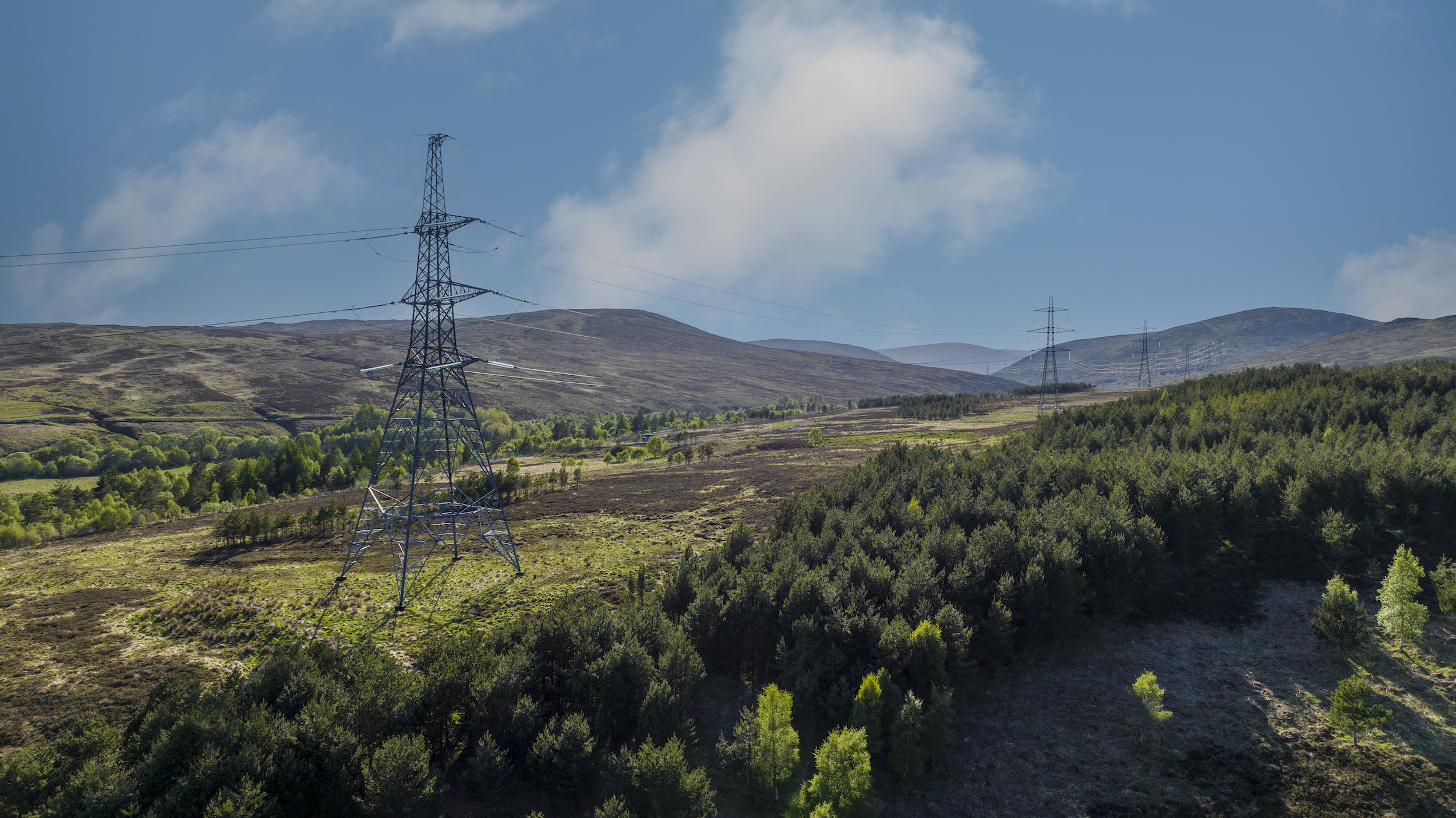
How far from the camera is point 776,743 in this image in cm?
1964

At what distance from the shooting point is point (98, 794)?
14523mm

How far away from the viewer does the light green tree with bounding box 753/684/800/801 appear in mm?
19547

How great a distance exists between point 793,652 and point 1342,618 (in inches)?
922

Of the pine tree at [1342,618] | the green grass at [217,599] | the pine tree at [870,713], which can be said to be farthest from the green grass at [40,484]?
the pine tree at [1342,618]

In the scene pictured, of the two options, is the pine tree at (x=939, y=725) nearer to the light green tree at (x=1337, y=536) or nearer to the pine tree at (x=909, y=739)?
the pine tree at (x=909, y=739)

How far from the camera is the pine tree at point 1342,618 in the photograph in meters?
24.5

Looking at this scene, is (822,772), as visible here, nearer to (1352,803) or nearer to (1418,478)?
(1352,803)

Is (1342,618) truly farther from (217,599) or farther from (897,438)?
(897,438)

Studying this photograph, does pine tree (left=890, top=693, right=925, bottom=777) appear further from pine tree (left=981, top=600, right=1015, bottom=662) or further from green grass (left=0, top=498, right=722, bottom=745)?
green grass (left=0, top=498, right=722, bottom=745)

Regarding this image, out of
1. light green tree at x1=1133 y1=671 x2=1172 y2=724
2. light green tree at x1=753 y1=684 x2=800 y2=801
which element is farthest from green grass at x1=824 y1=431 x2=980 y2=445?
light green tree at x1=753 y1=684 x2=800 y2=801

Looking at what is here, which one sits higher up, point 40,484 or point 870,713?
point 870,713

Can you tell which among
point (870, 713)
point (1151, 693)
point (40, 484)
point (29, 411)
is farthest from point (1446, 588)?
point (29, 411)

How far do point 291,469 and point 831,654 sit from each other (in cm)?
8071

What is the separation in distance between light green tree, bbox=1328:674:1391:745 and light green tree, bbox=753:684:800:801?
60.7 ft
